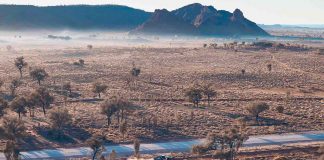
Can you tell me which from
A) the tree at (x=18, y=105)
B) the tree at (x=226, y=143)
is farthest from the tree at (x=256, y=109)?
the tree at (x=18, y=105)

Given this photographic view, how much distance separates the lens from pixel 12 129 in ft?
143

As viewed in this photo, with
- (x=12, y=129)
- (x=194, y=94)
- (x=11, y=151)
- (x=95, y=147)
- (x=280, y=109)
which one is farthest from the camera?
(x=194, y=94)

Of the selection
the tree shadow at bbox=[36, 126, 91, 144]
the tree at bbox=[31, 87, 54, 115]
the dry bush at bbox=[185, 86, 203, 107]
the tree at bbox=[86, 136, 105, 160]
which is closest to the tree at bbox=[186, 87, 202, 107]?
the dry bush at bbox=[185, 86, 203, 107]

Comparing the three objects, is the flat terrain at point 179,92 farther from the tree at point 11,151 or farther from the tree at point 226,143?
the tree at point 226,143

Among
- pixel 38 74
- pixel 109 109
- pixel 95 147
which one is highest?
pixel 38 74

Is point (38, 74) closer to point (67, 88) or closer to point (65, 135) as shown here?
point (67, 88)

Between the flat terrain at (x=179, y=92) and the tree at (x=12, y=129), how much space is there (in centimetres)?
191

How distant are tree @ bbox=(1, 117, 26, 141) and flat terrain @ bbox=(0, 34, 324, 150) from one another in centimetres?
191

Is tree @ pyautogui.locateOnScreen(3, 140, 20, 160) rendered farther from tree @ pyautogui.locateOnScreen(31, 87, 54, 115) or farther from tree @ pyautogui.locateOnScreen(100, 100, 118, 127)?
tree @ pyautogui.locateOnScreen(31, 87, 54, 115)

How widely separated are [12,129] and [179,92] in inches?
1425

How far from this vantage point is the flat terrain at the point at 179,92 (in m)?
51.1

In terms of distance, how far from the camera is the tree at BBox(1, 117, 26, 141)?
43.2m

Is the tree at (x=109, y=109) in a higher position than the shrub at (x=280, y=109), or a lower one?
higher

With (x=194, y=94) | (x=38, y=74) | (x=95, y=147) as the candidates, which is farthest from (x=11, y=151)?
(x=38, y=74)
